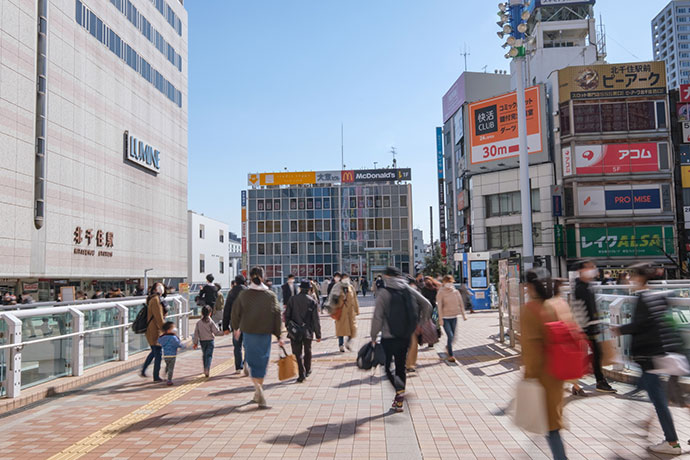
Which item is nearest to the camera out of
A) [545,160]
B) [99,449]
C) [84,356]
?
[99,449]

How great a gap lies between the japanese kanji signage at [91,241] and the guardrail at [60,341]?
2141 cm

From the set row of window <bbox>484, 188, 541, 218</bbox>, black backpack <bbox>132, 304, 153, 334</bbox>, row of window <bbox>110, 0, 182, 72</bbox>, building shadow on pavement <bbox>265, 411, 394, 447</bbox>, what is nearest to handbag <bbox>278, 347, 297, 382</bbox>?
building shadow on pavement <bbox>265, 411, 394, 447</bbox>

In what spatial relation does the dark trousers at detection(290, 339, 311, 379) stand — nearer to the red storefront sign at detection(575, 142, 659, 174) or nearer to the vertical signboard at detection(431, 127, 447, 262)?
the red storefront sign at detection(575, 142, 659, 174)

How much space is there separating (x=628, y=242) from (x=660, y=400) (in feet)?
131

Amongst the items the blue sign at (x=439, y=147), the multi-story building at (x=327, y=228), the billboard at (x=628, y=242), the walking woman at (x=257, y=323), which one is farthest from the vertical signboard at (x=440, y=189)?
the walking woman at (x=257, y=323)

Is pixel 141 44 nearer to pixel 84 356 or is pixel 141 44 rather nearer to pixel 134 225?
pixel 134 225

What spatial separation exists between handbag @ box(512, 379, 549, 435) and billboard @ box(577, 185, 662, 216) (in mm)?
40347

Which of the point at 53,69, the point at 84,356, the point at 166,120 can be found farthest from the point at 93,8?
the point at 84,356

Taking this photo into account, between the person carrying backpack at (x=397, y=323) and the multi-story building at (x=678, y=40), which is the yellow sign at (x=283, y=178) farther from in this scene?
the multi-story building at (x=678, y=40)

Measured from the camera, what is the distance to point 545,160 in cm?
4316

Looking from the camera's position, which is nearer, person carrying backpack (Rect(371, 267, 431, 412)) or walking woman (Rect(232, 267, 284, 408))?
person carrying backpack (Rect(371, 267, 431, 412))

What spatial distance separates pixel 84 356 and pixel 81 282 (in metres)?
26.2

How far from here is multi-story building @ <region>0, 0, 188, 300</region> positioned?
88.2 ft

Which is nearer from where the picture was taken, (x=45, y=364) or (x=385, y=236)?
(x=45, y=364)
